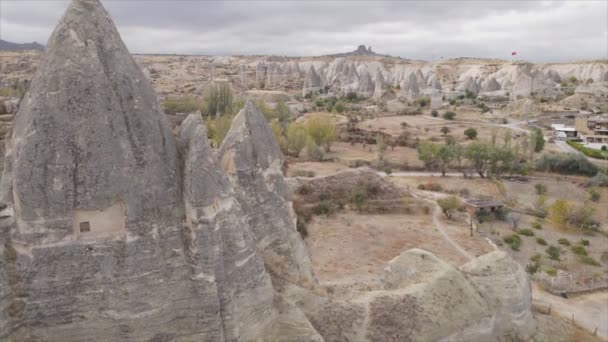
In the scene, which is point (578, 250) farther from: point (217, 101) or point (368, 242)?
point (217, 101)

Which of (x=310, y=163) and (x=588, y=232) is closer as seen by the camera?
(x=588, y=232)

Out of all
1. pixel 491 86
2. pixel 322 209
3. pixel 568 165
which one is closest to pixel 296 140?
pixel 322 209

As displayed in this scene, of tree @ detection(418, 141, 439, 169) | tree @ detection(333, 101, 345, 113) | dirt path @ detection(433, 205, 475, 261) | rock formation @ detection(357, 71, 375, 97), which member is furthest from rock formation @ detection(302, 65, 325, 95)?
dirt path @ detection(433, 205, 475, 261)

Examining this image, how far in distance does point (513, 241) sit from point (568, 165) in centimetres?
1648

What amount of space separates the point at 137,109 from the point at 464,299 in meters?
8.19

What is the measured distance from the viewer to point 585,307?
1666 cm

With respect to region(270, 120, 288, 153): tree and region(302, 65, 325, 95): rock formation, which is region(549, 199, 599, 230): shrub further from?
region(302, 65, 325, 95): rock formation

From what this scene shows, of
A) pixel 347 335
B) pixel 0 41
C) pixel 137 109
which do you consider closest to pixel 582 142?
pixel 347 335

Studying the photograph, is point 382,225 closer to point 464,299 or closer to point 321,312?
point 464,299

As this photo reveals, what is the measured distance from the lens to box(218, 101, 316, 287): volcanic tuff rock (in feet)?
35.1

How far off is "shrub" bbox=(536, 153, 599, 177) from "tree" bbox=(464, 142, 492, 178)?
4.83 m

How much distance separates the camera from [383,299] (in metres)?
9.98

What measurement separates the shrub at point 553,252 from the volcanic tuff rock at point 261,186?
1422cm

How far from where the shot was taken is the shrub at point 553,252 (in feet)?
68.3
